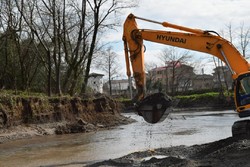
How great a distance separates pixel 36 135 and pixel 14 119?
1.56 meters

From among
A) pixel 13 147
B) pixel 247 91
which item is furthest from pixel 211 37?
pixel 13 147

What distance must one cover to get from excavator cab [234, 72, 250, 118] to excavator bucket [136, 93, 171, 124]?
200 cm

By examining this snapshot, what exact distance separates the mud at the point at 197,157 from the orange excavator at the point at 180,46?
3.45 feet

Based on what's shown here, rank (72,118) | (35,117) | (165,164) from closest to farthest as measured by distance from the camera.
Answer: (165,164) → (35,117) → (72,118)

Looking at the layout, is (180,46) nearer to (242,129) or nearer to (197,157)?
(242,129)

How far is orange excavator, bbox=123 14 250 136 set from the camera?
11797 millimetres

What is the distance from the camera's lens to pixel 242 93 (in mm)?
11812

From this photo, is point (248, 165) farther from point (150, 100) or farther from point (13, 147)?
point (13, 147)

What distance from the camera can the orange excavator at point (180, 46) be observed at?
11.8 metres

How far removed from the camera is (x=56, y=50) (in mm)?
35156

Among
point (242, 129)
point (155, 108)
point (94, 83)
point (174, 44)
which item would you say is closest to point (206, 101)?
point (94, 83)

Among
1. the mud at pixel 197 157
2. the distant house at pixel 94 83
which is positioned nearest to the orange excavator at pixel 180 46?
the mud at pixel 197 157

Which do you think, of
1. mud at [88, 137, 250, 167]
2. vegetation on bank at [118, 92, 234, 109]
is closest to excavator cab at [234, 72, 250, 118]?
mud at [88, 137, 250, 167]

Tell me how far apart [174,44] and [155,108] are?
253 centimetres
